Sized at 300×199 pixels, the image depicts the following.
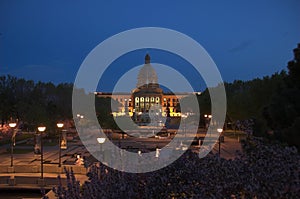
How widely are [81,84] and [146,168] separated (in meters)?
73.3

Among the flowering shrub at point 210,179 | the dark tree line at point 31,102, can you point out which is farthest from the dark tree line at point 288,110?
the dark tree line at point 31,102

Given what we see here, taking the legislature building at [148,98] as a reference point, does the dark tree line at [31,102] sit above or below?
below

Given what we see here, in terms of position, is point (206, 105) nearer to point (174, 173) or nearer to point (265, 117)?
point (265, 117)

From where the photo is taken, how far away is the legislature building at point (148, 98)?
15075cm

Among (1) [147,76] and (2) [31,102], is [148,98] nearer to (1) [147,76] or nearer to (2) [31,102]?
(1) [147,76]

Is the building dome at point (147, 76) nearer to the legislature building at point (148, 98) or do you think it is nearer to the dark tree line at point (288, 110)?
the legislature building at point (148, 98)

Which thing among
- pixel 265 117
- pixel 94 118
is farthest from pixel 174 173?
pixel 94 118

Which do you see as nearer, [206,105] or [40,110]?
[40,110]

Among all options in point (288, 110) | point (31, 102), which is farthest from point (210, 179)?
point (31, 102)

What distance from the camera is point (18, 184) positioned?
56.9 feet

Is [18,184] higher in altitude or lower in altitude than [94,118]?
lower

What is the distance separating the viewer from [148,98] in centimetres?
15412

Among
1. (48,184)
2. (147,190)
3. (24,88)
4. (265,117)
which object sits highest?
(24,88)

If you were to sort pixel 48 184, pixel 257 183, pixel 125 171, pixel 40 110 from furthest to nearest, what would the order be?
pixel 40 110 → pixel 48 184 → pixel 125 171 → pixel 257 183
